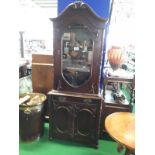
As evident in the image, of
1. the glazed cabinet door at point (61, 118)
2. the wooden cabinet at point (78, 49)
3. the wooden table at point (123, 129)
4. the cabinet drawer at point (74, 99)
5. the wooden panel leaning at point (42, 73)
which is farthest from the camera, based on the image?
the wooden panel leaning at point (42, 73)

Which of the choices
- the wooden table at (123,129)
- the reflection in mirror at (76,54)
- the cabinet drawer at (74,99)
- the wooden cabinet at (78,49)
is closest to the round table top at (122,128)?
the wooden table at (123,129)

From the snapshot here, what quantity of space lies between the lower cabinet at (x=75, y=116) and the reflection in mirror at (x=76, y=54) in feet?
0.74

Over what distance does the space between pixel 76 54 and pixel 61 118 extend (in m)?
0.89

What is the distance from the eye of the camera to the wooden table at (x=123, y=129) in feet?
4.76

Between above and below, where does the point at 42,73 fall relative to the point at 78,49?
below

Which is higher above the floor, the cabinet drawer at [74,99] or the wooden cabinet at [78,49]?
the wooden cabinet at [78,49]

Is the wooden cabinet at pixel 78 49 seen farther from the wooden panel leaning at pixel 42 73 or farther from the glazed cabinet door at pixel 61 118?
the wooden panel leaning at pixel 42 73

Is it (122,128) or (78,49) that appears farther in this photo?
(78,49)

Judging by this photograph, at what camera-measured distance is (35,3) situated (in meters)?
4.05

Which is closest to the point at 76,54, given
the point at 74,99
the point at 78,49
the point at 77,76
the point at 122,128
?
the point at 78,49

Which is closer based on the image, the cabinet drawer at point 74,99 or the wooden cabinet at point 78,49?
the wooden cabinet at point 78,49

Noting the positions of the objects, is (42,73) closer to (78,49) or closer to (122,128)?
(78,49)

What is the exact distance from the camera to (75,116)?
2.35 m
